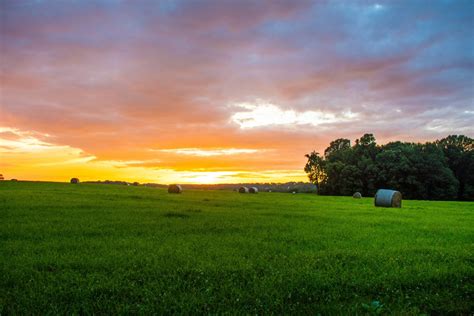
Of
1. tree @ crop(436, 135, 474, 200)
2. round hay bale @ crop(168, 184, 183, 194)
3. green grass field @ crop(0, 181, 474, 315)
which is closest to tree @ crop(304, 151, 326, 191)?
tree @ crop(436, 135, 474, 200)

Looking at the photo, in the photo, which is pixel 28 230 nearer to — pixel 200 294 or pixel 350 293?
pixel 200 294

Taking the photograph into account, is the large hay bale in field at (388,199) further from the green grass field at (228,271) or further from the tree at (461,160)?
the tree at (461,160)

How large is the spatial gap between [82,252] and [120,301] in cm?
487

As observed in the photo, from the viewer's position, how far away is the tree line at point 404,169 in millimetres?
86375

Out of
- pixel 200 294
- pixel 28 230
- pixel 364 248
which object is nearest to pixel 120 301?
pixel 200 294

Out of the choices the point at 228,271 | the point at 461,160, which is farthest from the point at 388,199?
the point at 461,160

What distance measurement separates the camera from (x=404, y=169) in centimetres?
8550

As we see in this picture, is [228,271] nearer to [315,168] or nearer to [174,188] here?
[174,188]

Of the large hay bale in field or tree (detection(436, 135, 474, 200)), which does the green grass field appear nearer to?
the large hay bale in field

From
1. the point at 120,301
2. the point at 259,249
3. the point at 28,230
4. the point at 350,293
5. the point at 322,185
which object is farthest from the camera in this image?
the point at 322,185

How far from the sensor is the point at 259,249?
41.9 feet

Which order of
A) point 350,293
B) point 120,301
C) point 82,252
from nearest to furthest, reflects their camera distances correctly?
point 120,301, point 350,293, point 82,252

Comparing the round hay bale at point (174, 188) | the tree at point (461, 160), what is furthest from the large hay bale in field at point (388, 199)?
the tree at point (461, 160)

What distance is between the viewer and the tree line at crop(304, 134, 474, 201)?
283ft
